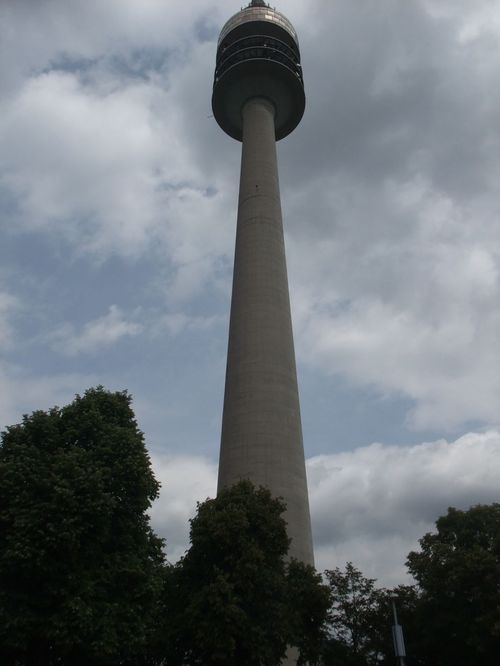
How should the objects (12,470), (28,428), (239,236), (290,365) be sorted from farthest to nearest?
(239,236)
(290,365)
(28,428)
(12,470)

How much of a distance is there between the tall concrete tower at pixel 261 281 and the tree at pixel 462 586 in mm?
8387

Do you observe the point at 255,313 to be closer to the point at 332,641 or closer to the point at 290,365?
the point at 290,365

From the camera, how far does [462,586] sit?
122 feet

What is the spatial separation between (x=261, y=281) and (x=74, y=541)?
31615 millimetres

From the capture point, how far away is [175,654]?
27656 millimetres

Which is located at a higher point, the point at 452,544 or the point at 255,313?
the point at 255,313

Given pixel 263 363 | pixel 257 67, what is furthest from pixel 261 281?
pixel 257 67

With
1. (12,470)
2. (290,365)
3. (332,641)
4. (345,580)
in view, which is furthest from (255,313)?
(12,470)

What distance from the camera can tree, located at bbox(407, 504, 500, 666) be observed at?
3566 cm

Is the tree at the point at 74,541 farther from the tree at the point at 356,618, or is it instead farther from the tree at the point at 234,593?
the tree at the point at 356,618

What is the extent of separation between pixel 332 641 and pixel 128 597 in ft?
80.9

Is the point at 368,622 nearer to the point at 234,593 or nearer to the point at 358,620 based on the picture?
the point at 358,620

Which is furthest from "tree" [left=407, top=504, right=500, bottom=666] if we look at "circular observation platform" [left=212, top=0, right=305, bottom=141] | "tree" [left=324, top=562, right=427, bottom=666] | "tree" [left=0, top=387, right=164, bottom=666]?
"circular observation platform" [left=212, top=0, right=305, bottom=141]

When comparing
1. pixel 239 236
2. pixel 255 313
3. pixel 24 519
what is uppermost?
pixel 239 236
